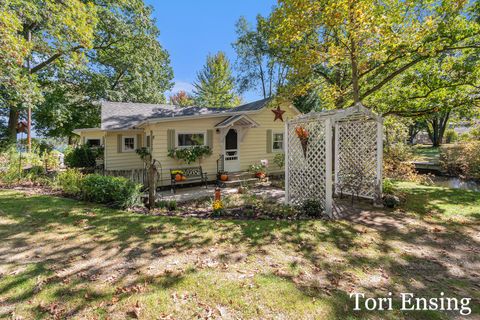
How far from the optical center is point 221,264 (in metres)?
3.66

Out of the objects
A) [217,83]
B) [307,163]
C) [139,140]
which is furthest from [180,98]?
[307,163]

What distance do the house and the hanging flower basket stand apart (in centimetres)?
497

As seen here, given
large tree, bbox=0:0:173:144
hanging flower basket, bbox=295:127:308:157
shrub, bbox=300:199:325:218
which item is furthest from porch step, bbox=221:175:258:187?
large tree, bbox=0:0:173:144

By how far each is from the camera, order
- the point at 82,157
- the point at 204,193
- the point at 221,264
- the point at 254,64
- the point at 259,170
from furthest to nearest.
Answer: the point at 254,64
the point at 82,157
the point at 259,170
the point at 204,193
the point at 221,264

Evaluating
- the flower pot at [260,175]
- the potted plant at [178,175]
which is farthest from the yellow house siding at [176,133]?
the flower pot at [260,175]

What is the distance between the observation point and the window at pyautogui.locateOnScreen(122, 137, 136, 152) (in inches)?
514

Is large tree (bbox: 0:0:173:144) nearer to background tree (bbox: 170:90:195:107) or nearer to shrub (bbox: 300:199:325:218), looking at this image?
background tree (bbox: 170:90:195:107)

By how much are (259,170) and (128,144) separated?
7286mm

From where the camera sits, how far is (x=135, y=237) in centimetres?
461

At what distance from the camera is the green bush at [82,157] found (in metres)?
14.9

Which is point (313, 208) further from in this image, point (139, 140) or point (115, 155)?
point (115, 155)

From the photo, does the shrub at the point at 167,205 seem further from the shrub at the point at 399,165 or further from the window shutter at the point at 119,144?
the shrub at the point at 399,165

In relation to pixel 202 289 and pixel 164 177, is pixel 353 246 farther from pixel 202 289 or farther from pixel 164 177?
pixel 164 177

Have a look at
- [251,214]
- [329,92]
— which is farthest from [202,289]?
[329,92]
